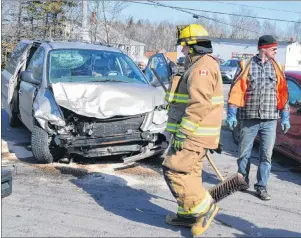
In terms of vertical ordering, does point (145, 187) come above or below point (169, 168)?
below

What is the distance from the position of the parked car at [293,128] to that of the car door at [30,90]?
3787 millimetres

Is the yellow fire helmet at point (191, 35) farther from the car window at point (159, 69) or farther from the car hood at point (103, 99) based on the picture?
the car window at point (159, 69)

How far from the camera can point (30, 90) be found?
6715mm

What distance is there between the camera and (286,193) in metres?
5.43

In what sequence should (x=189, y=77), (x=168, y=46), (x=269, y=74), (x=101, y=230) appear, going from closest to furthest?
1. (x=189, y=77)
2. (x=101, y=230)
3. (x=269, y=74)
4. (x=168, y=46)

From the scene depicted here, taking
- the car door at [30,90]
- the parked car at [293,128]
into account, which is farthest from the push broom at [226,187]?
the car door at [30,90]

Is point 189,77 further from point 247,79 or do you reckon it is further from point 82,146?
point 82,146

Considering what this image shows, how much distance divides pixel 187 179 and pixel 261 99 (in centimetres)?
176

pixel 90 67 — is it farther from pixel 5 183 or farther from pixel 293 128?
pixel 5 183

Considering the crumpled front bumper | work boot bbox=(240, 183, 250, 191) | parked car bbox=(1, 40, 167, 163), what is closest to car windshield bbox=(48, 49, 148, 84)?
A: parked car bbox=(1, 40, 167, 163)

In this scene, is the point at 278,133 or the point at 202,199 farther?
the point at 278,133

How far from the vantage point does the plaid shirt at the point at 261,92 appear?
507cm

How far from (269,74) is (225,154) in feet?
8.69

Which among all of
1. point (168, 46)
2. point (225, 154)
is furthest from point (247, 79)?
point (168, 46)
